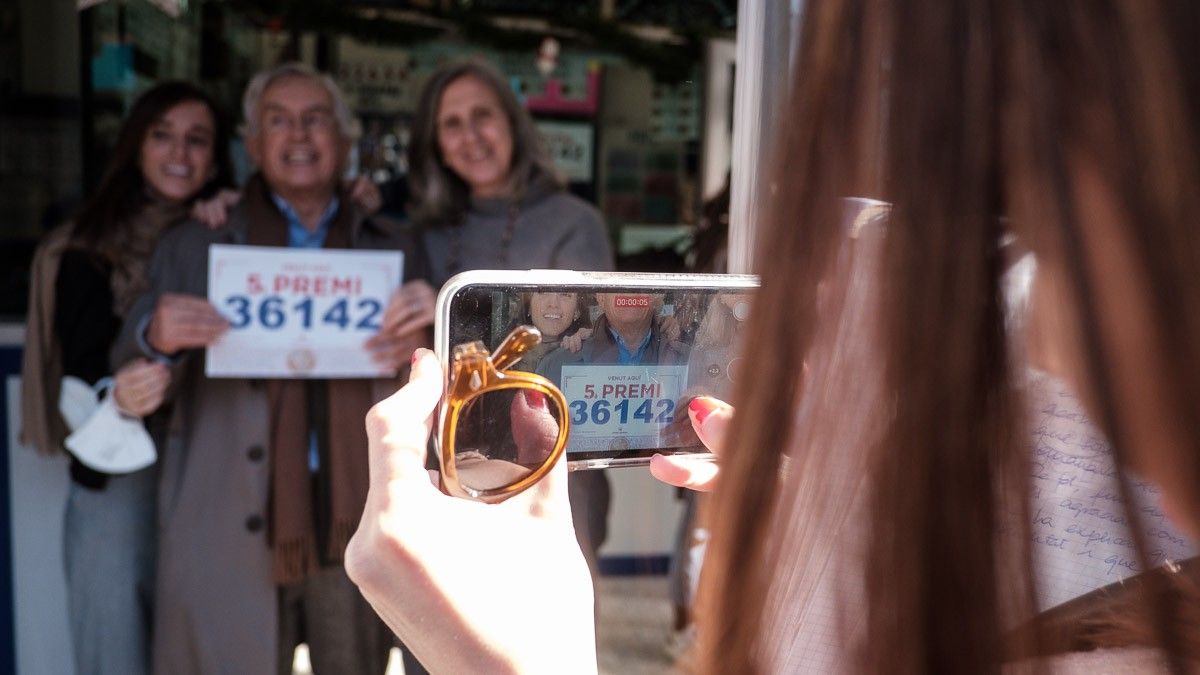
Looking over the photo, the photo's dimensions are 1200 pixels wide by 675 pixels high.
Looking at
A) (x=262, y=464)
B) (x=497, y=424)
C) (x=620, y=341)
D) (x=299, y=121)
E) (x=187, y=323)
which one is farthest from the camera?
(x=299, y=121)

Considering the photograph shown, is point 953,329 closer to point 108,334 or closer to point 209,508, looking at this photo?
point 209,508

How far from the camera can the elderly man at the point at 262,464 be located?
2.44m

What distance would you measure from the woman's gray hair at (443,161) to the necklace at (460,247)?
0.06 m

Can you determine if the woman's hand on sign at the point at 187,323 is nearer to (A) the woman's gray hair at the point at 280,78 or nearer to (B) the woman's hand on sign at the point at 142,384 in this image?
(B) the woman's hand on sign at the point at 142,384

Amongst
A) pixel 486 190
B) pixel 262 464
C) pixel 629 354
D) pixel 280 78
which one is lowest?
pixel 262 464

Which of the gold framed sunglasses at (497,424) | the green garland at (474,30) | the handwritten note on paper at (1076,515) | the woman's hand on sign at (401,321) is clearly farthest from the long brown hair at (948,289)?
the green garland at (474,30)

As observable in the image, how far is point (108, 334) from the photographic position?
8.46 feet

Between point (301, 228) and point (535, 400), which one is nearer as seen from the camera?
point (535, 400)

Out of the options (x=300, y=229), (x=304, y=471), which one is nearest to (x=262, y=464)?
(x=304, y=471)

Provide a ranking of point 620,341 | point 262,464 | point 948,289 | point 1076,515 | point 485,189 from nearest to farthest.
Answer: point 948,289 → point 1076,515 → point 620,341 → point 262,464 → point 485,189

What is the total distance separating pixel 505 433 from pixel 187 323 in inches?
67.6

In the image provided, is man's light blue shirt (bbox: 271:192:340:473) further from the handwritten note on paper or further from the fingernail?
the handwritten note on paper

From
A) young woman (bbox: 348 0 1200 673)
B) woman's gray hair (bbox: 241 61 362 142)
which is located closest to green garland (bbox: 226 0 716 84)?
woman's gray hair (bbox: 241 61 362 142)

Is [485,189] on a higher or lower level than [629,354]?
higher
